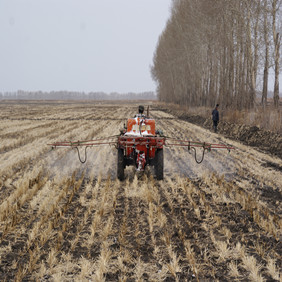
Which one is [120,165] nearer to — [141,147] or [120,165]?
[120,165]

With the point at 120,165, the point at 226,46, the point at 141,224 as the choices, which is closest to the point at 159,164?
the point at 120,165

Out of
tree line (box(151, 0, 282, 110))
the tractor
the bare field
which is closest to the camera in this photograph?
the bare field

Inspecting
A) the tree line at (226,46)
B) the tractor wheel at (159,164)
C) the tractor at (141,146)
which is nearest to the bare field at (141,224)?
the tractor wheel at (159,164)

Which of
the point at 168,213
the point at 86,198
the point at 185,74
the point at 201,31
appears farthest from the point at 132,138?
the point at 185,74

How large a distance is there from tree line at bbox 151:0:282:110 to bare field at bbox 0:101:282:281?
10421 millimetres

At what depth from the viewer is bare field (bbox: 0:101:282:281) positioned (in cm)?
351

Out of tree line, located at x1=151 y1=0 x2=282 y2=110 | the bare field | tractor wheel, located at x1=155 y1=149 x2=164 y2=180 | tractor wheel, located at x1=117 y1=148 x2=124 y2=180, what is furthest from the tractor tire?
tree line, located at x1=151 y1=0 x2=282 y2=110

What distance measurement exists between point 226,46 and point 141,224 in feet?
65.5

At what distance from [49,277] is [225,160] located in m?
7.26

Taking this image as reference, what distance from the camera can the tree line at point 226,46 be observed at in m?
16.5

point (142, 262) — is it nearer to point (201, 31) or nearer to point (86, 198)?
point (86, 198)

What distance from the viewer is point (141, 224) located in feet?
15.4

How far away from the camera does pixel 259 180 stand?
23.5 ft

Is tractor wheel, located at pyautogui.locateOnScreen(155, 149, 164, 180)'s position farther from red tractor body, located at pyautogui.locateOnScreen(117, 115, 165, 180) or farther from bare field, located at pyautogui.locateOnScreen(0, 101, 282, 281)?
bare field, located at pyautogui.locateOnScreen(0, 101, 282, 281)
